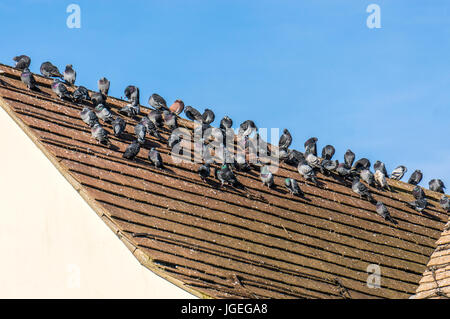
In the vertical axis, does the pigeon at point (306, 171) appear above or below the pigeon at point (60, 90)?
below

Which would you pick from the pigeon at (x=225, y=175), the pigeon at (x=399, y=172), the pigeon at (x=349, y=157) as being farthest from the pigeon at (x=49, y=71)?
the pigeon at (x=399, y=172)

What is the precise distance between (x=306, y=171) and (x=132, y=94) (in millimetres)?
3235

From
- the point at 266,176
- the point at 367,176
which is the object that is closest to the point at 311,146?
the point at 367,176

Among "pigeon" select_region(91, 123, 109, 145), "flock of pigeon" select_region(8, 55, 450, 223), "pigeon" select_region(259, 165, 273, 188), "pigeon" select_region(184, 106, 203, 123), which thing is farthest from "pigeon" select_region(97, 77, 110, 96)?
"pigeon" select_region(259, 165, 273, 188)

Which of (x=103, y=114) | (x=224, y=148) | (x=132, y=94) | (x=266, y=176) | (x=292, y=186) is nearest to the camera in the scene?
(x=103, y=114)

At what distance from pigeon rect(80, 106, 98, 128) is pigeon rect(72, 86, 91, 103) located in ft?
2.20

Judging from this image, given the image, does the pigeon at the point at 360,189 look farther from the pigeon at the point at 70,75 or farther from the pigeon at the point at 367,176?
the pigeon at the point at 70,75

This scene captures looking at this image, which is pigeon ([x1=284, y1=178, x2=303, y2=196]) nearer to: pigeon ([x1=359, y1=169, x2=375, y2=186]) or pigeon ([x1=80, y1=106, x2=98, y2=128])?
pigeon ([x1=359, y1=169, x2=375, y2=186])

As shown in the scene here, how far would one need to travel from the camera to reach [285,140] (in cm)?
1580

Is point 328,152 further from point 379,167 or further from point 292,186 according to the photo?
point 292,186

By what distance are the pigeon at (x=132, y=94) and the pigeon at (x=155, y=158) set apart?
212cm

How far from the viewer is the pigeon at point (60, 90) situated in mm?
13805

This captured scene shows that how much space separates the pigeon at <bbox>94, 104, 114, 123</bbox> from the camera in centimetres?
1374

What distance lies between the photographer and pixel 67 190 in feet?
36.8
